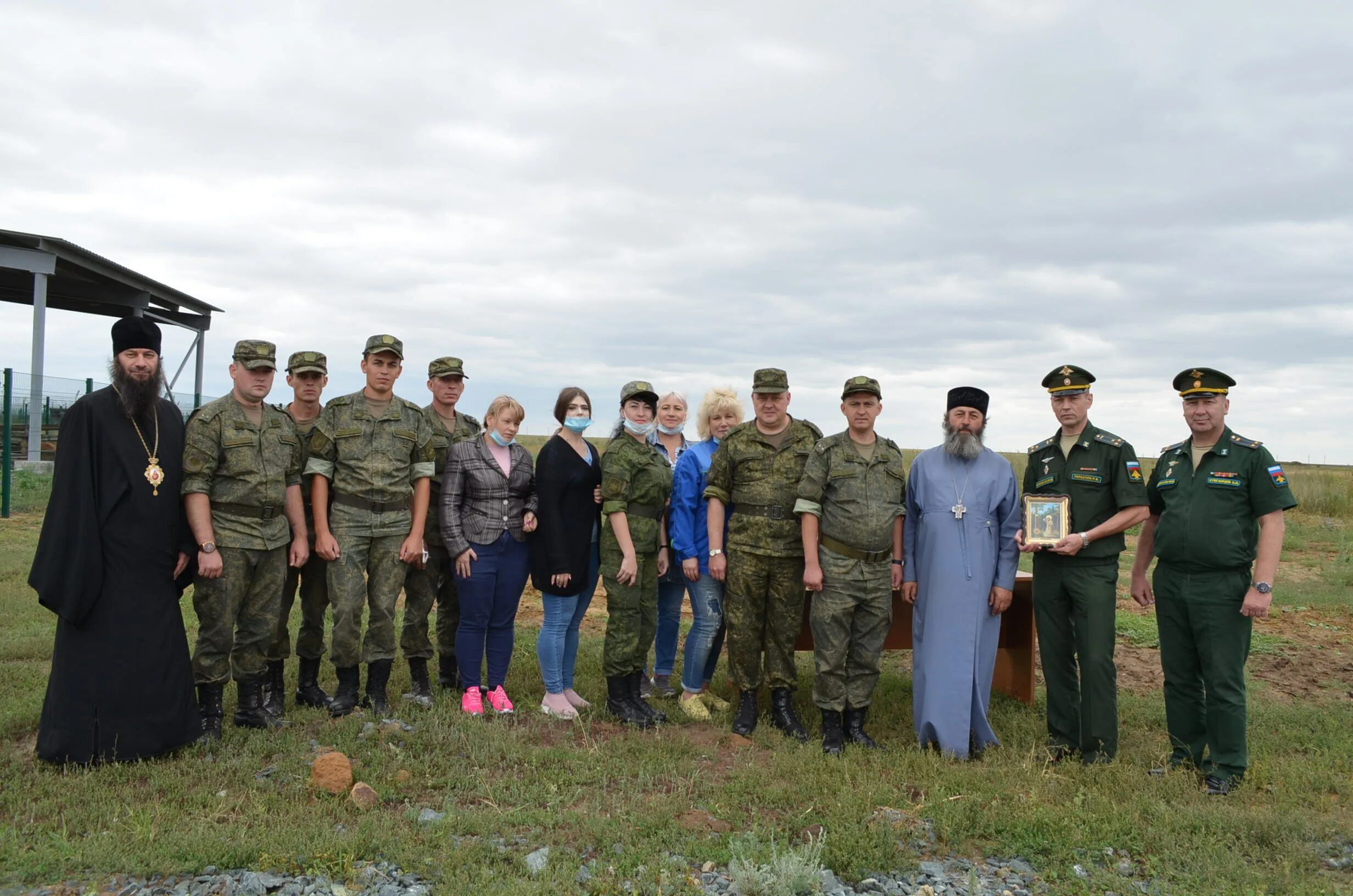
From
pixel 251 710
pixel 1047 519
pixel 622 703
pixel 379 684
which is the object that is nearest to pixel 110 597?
pixel 251 710

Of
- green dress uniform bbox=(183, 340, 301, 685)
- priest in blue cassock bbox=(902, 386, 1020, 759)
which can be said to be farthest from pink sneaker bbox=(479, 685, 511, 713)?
priest in blue cassock bbox=(902, 386, 1020, 759)

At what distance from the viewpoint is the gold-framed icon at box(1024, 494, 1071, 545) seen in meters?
5.19

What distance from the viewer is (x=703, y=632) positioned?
612 centimetres

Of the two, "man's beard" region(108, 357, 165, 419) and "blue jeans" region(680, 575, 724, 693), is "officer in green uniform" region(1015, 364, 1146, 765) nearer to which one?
"blue jeans" region(680, 575, 724, 693)

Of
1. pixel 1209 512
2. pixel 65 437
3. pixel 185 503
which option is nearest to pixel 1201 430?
pixel 1209 512

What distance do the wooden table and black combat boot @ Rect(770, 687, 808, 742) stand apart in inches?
27.2

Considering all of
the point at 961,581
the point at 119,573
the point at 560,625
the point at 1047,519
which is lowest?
the point at 560,625

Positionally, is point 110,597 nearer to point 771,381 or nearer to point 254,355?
point 254,355

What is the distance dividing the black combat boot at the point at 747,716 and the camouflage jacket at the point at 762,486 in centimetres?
93

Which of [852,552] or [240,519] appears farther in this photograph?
[852,552]

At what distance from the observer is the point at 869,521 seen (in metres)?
5.31

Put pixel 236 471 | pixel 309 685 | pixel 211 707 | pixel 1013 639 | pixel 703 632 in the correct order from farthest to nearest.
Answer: pixel 1013 639, pixel 703 632, pixel 309 685, pixel 211 707, pixel 236 471

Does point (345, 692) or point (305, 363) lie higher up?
point (305, 363)

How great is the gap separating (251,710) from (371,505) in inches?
54.3
